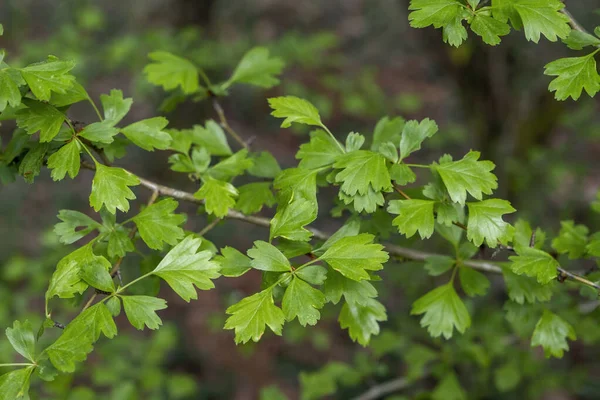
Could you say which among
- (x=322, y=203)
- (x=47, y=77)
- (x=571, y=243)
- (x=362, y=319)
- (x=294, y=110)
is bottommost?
(x=322, y=203)

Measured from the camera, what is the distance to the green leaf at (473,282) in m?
1.86

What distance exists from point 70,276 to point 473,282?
1.21m

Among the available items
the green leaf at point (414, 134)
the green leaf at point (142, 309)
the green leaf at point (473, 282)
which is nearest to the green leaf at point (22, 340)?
the green leaf at point (142, 309)

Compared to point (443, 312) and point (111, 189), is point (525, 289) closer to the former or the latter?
point (443, 312)

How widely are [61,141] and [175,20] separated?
373 cm

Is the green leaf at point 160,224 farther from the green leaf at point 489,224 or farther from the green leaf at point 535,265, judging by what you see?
the green leaf at point 535,265

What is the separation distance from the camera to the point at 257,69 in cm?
225

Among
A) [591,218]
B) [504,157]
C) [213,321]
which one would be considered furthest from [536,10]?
[591,218]

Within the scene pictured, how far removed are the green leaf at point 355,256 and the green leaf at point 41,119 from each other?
78 centimetres

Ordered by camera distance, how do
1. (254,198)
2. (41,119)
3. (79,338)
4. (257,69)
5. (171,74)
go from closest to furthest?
(79,338) < (41,119) < (254,198) < (171,74) < (257,69)

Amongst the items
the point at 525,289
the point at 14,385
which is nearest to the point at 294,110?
the point at 525,289

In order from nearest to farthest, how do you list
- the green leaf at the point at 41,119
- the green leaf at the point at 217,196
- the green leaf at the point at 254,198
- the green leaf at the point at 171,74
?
the green leaf at the point at 41,119 < the green leaf at the point at 217,196 < the green leaf at the point at 254,198 < the green leaf at the point at 171,74

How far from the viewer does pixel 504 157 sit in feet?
13.3

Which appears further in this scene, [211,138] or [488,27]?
[211,138]
